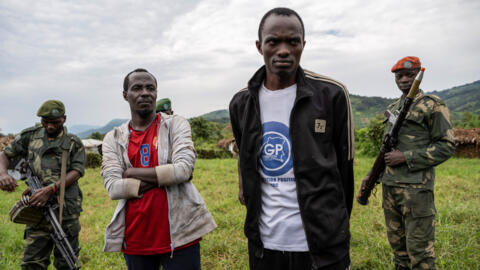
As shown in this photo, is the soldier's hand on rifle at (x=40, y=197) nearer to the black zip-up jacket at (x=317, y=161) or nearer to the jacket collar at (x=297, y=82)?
the black zip-up jacket at (x=317, y=161)

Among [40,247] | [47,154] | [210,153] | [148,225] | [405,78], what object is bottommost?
[40,247]

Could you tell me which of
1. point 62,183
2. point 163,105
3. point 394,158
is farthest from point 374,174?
point 62,183

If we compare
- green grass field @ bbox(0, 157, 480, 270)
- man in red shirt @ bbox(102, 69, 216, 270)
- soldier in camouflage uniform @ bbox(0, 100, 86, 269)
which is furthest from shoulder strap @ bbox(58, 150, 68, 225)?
man in red shirt @ bbox(102, 69, 216, 270)

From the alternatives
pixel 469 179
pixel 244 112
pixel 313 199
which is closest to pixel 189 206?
pixel 244 112

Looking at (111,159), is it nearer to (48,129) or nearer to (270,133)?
(270,133)

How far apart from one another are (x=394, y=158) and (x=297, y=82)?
185 cm

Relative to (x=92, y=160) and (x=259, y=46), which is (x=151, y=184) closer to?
(x=259, y=46)

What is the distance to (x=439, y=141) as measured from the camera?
2922 mm

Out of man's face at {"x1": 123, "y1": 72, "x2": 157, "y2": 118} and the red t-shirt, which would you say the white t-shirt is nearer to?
the red t-shirt

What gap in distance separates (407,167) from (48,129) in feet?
13.0

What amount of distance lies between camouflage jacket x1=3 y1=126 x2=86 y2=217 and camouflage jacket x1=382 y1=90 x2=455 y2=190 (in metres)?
3.58

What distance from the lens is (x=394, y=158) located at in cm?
303

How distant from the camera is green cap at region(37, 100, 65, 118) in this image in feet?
11.2

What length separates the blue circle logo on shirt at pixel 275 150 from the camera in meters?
1.70
